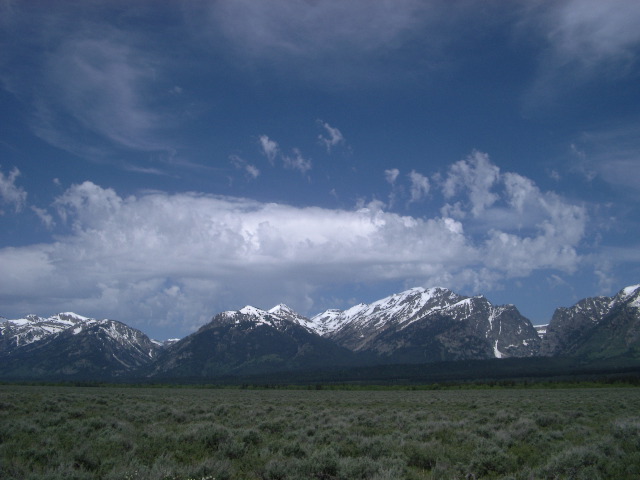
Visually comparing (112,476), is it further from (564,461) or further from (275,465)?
(564,461)

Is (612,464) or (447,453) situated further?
(447,453)

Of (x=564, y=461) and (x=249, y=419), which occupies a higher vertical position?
(x=564, y=461)

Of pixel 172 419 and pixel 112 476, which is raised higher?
pixel 112 476

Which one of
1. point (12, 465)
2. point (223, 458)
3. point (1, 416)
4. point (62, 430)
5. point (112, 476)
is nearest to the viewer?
point (112, 476)

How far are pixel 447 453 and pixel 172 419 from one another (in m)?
16.6

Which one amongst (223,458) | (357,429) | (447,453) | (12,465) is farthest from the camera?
(357,429)

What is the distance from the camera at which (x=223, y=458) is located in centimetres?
1367

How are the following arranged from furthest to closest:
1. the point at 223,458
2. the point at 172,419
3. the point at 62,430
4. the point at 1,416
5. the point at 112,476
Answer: the point at 172,419 < the point at 1,416 < the point at 62,430 < the point at 223,458 < the point at 112,476

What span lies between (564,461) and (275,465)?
8429 millimetres

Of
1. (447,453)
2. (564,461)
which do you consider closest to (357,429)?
(447,453)

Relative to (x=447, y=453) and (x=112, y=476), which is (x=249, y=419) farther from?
(x=112, y=476)

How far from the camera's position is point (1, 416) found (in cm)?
2266

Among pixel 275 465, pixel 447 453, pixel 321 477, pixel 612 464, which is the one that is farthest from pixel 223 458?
pixel 612 464

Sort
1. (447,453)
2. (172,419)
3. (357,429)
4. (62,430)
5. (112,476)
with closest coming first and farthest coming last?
(112,476) → (447,453) → (62,430) → (357,429) → (172,419)
